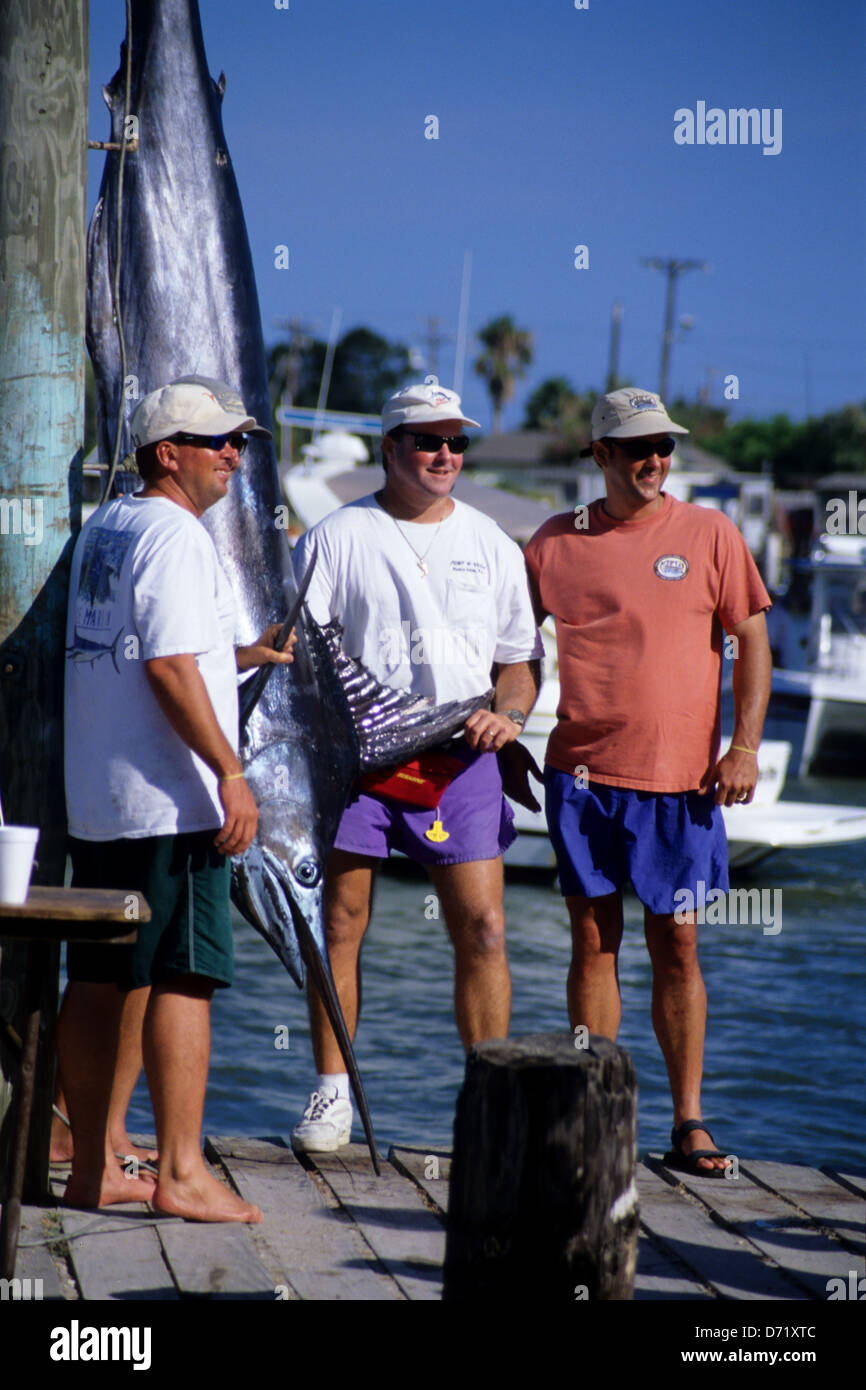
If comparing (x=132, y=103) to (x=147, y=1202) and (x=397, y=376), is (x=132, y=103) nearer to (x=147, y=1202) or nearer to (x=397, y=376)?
(x=147, y=1202)

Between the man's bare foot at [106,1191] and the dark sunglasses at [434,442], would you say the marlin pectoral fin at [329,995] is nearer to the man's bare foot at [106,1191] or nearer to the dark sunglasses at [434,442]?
the man's bare foot at [106,1191]

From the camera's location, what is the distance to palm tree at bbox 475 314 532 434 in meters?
72.4

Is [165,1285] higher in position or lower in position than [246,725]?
lower

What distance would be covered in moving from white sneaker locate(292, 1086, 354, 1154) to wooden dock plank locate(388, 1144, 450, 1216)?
0.45 feet

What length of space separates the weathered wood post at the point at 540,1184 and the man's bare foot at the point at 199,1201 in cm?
95

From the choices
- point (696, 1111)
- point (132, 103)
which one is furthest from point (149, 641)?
point (696, 1111)

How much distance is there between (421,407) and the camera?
11.7ft

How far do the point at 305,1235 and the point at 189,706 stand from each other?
1088 millimetres

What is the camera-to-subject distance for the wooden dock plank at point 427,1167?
10.9ft

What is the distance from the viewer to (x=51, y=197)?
3.08 metres

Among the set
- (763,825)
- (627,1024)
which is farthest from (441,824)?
(763,825)

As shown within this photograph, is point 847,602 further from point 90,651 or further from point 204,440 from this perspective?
point 90,651

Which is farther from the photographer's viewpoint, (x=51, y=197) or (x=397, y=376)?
(x=397, y=376)
